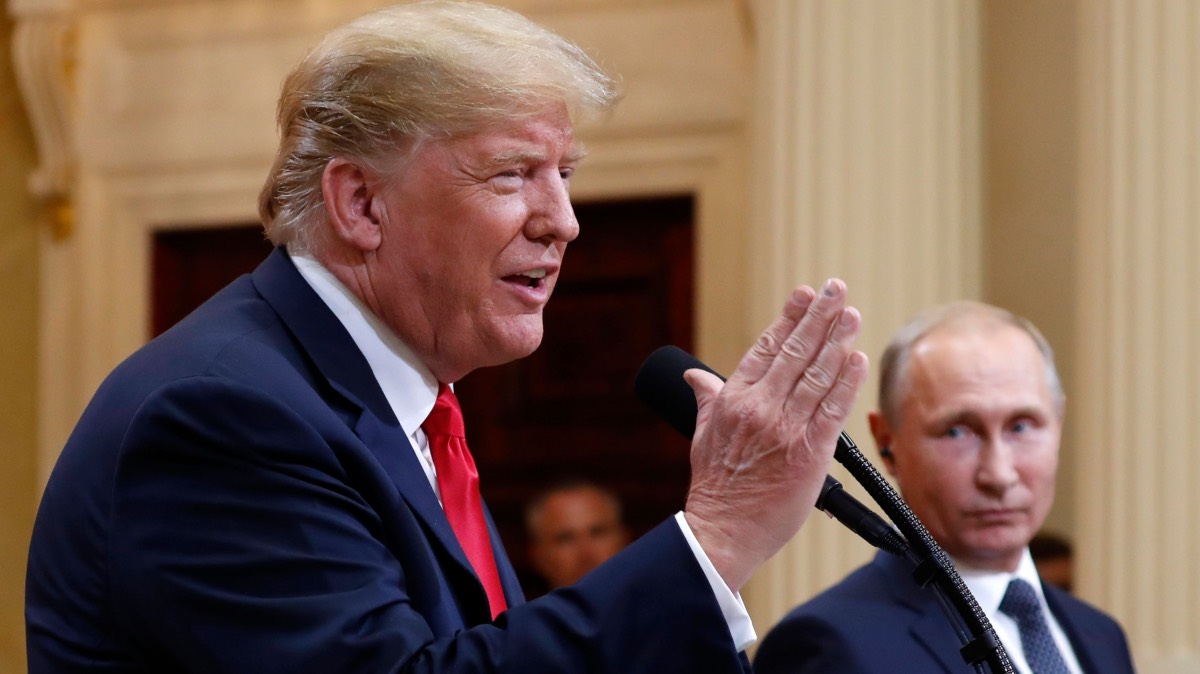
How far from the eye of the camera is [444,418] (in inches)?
76.6

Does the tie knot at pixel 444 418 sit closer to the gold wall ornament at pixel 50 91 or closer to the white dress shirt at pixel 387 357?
the white dress shirt at pixel 387 357

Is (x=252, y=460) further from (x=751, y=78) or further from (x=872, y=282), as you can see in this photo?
(x=751, y=78)

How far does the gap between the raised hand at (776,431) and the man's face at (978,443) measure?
3.89 ft

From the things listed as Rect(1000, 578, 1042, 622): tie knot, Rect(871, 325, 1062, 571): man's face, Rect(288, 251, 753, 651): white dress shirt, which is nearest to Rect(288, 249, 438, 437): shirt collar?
Rect(288, 251, 753, 651): white dress shirt

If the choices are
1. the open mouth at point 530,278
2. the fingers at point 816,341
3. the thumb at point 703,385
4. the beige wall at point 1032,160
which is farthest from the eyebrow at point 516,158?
the beige wall at point 1032,160

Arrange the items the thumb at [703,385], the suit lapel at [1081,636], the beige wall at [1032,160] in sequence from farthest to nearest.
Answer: the beige wall at [1032,160] < the suit lapel at [1081,636] < the thumb at [703,385]

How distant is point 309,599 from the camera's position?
151 centimetres

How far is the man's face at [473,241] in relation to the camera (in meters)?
1.85

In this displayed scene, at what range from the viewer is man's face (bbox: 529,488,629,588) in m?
5.00

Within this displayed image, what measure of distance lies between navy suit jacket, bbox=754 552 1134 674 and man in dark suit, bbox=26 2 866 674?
0.70 meters

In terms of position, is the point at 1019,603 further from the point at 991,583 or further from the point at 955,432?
the point at 955,432

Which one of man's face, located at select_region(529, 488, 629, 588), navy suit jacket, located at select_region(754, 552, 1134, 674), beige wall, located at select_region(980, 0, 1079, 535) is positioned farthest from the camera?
beige wall, located at select_region(980, 0, 1079, 535)

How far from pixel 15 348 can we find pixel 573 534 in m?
2.84

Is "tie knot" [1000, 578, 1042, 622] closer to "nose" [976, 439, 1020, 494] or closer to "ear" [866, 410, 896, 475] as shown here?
"nose" [976, 439, 1020, 494]
